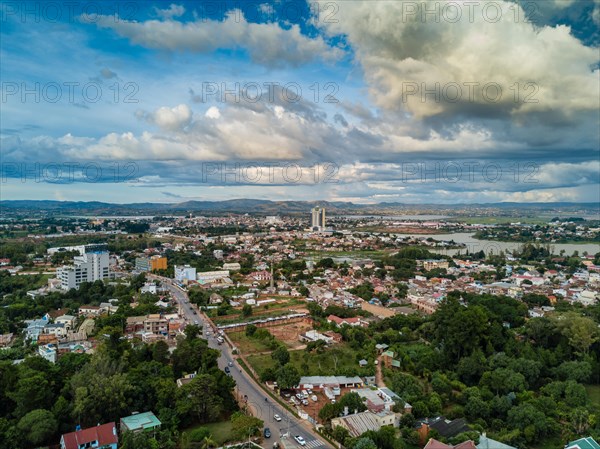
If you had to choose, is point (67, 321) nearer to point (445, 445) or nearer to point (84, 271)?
point (84, 271)

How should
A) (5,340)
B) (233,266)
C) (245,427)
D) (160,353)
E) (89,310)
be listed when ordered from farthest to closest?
(233,266) < (89,310) < (5,340) < (160,353) < (245,427)

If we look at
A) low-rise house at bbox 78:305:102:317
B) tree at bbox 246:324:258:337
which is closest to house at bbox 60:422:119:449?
tree at bbox 246:324:258:337

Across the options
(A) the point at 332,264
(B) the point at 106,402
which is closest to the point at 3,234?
(A) the point at 332,264

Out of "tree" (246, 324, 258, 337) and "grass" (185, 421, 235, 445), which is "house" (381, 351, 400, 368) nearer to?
"tree" (246, 324, 258, 337)

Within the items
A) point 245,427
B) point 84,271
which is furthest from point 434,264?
point 245,427

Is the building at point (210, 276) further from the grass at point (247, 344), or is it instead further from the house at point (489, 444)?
the house at point (489, 444)
